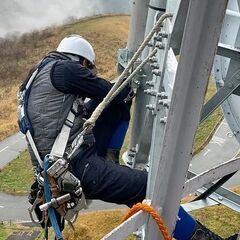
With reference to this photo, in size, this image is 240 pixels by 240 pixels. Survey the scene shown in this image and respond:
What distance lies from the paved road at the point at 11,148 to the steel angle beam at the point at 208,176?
1792cm

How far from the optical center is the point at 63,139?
142 inches

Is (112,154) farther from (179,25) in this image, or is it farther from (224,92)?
(179,25)

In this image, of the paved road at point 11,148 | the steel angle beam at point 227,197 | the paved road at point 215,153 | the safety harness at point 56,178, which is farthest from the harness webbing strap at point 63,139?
the paved road at point 11,148

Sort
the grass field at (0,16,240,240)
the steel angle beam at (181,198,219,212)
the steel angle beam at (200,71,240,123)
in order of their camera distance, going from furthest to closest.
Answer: the grass field at (0,16,240,240) → the steel angle beam at (181,198,219,212) → the steel angle beam at (200,71,240,123)

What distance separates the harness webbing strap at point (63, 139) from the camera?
3.54 metres

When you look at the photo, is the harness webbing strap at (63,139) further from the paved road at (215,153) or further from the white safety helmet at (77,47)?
the paved road at (215,153)

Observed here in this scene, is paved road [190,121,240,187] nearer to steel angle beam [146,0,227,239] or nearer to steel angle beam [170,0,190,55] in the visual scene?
steel angle beam [170,0,190,55]

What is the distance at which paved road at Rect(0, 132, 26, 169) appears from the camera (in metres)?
21.0

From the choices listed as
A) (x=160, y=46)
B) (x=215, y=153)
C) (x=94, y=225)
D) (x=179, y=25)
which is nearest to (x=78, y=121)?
(x=160, y=46)

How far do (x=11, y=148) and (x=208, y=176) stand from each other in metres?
20.4

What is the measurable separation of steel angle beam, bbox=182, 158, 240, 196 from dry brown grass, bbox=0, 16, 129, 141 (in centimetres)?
2329

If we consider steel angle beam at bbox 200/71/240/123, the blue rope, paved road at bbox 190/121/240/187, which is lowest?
paved road at bbox 190/121/240/187

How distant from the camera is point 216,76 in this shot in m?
4.36

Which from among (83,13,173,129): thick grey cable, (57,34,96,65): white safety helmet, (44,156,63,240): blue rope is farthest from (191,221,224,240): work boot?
(57,34,96,65): white safety helmet
